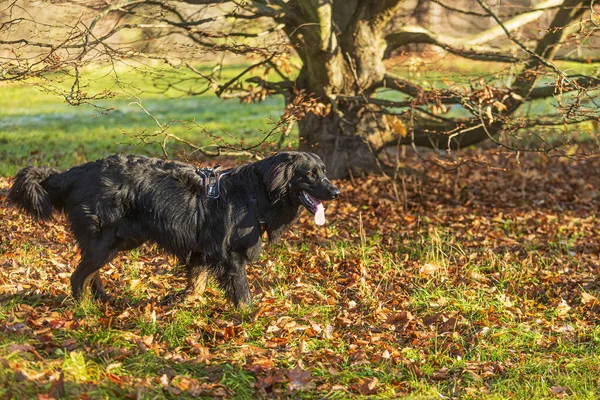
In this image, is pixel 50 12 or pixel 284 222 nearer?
pixel 284 222

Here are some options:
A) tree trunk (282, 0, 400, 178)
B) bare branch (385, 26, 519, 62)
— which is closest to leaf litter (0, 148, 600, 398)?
tree trunk (282, 0, 400, 178)

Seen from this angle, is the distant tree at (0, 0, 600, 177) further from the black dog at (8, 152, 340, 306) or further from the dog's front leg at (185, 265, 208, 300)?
the dog's front leg at (185, 265, 208, 300)

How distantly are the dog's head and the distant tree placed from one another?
2.20 metres

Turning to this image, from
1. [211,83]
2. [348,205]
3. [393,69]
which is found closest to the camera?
[211,83]

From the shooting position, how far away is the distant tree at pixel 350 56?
28.1 feet

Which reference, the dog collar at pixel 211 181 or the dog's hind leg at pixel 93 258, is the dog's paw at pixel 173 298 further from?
the dog collar at pixel 211 181

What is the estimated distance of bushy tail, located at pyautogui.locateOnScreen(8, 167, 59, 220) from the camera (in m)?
5.68

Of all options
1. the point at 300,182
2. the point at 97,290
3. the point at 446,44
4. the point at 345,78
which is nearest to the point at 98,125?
the point at 345,78

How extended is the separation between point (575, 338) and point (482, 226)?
12.3 ft

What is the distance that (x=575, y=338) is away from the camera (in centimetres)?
606

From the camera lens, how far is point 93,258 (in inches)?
227

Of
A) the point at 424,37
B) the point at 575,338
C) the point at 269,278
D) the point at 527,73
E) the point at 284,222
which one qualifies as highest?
the point at 424,37

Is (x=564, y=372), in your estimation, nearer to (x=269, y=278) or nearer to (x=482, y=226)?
(x=269, y=278)

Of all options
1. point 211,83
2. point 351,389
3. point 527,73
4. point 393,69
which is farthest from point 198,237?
point 393,69
